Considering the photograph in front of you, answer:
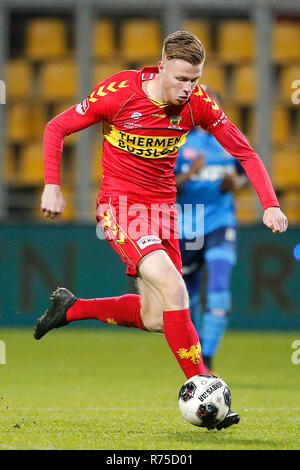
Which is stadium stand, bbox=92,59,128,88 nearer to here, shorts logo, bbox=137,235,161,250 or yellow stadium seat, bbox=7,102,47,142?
yellow stadium seat, bbox=7,102,47,142

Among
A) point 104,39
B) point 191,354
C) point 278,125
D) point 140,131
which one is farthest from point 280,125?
point 191,354

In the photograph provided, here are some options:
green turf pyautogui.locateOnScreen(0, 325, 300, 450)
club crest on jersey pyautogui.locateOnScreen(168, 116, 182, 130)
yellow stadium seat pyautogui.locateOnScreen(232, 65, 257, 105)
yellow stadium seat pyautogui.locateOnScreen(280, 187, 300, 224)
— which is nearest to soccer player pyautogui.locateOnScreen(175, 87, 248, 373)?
green turf pyautogui.locateOnScreen(0, 325, 300, 450)

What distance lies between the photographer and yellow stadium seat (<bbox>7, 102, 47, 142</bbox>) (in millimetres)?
14758

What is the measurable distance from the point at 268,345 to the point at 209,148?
10.8ft

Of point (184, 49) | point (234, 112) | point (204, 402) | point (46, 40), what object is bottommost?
point (204, 402)

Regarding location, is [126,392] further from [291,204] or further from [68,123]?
[291,204]

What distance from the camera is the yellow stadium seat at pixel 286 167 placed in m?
14.6

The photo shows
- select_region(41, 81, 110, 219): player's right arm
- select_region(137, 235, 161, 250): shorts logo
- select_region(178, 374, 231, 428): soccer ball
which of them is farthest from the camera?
select_region(41, 81, 110, 219): player's right arm

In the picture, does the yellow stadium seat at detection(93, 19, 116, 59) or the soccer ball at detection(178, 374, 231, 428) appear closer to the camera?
the soccer ball at detection(178, 374, 231, 428)

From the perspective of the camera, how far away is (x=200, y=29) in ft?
48.7

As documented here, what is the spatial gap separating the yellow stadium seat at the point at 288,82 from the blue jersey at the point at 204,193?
6.18 m

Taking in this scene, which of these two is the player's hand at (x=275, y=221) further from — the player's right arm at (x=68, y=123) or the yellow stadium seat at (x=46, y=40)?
the yellow stadium seat at (x=46, y=40)

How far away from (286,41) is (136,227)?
9.57m

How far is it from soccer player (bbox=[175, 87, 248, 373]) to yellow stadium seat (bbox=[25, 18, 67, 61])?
655 centimetres
